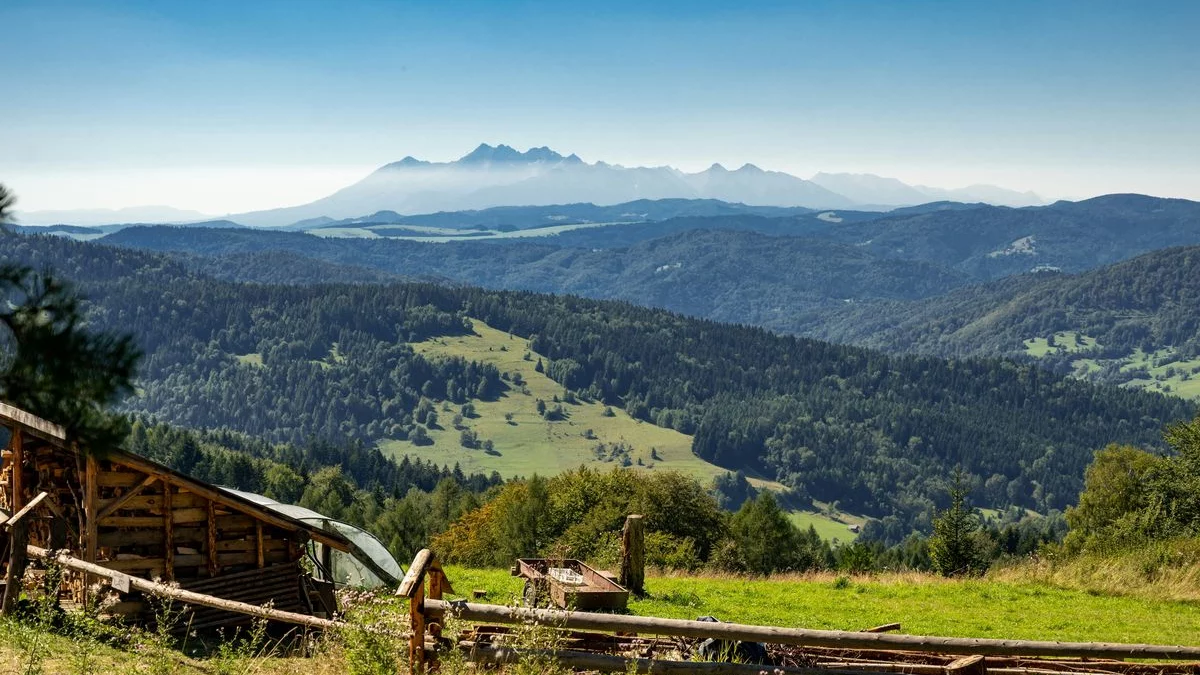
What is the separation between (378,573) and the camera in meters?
24.1

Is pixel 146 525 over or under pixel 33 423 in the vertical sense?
under

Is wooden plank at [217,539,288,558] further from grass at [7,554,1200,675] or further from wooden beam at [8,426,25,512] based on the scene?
grass at [7,554,1200,675]

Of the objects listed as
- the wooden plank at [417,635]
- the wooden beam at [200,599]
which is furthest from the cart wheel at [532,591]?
the wooden plank at [417,635]

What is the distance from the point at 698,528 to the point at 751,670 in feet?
127

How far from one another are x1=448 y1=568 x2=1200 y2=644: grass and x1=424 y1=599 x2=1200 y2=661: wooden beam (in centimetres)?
858

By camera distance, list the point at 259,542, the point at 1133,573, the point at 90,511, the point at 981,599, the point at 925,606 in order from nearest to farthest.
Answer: the point at 90,511
the point at 259,542
the point at 925,606
the point at 981,599
the point at 1133,573

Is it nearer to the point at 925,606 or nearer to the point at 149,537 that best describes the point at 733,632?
the point at 149,537

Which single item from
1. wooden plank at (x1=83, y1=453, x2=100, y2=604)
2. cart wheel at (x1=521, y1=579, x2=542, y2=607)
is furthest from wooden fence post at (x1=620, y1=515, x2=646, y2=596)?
wooden plank at (x1=83, y1=453, x2=100, y2=604)

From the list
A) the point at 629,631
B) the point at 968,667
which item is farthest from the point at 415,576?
the point at 968,667

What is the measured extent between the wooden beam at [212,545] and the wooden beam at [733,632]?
27.6ft

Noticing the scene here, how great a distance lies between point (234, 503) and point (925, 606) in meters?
14.9

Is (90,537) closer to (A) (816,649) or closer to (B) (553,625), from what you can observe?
(B) (553,625)

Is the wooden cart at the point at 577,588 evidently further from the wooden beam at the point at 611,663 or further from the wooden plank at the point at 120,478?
the wooden beam at the point at 611,663

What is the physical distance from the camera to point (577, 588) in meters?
20.2
